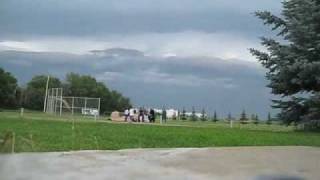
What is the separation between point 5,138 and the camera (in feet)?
6.72

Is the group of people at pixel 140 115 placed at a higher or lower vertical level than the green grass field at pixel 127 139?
higher

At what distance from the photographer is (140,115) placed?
4800 cm

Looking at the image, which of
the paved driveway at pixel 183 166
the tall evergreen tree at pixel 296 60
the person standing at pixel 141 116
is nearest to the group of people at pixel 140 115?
A: the person standing at pixel 141 116

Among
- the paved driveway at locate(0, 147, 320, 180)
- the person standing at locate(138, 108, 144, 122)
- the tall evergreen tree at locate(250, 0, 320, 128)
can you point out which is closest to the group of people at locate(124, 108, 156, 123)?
the person standing at locate(138, 108, 144, 122)

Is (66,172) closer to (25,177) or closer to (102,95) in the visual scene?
(25,177)

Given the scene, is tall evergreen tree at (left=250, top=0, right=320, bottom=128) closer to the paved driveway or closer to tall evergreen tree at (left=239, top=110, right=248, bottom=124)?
the paved driveway

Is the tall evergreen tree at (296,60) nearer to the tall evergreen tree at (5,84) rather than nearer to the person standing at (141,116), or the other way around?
the tall evergreen tree at (5,84)

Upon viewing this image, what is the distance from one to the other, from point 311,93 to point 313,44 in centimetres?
252

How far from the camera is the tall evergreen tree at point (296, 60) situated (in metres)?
21.4

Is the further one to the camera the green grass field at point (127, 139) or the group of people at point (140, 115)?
the group of people at point (140, 115)

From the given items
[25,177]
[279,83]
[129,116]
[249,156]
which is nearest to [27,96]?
[129,116]

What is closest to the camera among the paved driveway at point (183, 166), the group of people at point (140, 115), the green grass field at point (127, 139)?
the paved driveway at point (183, 166)

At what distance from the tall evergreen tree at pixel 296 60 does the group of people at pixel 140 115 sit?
21.6 metres

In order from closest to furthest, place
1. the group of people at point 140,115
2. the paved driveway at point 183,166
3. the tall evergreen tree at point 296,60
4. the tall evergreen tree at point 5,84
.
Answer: the tall evergreen tree at point 5,84 < the paved driveway at point 183,166 < the tall evergreen tree at point 296,60 < the group of people at point 140,115
